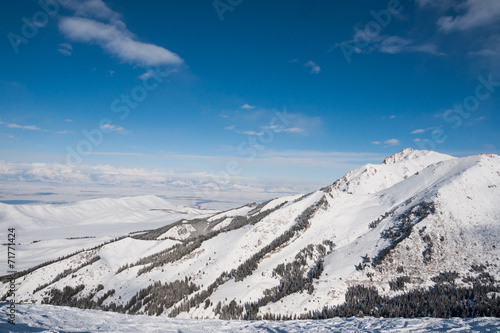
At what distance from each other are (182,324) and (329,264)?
3807cm

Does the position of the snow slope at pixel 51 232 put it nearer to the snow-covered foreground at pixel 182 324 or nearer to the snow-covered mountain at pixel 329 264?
the snow-covered mountain at pixel 329 264

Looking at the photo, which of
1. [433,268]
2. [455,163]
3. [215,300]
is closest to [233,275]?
[215,300]

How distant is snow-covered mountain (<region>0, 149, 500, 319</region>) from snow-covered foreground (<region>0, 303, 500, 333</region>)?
1057cm

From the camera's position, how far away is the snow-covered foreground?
1401 centimetres

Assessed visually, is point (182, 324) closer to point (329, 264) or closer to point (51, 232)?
point (329, 264)

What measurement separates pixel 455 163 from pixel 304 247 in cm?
5986

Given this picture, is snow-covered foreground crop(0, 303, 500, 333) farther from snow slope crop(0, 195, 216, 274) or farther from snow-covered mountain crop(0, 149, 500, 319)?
snow slope crop(0, 195, 216, 274)

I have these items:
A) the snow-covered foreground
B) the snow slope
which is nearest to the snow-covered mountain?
the snow-covered foreground

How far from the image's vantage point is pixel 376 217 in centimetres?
6109

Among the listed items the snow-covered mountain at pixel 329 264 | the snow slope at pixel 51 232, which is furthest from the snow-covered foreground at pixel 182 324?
the snow slope at pixel 51 232

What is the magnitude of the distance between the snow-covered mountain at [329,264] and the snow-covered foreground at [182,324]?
1057 cm

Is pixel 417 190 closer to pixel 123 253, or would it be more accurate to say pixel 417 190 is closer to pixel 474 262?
pixel 474 262

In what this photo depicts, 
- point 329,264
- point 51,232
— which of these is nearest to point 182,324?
point 329,264

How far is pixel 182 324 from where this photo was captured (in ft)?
59.1
